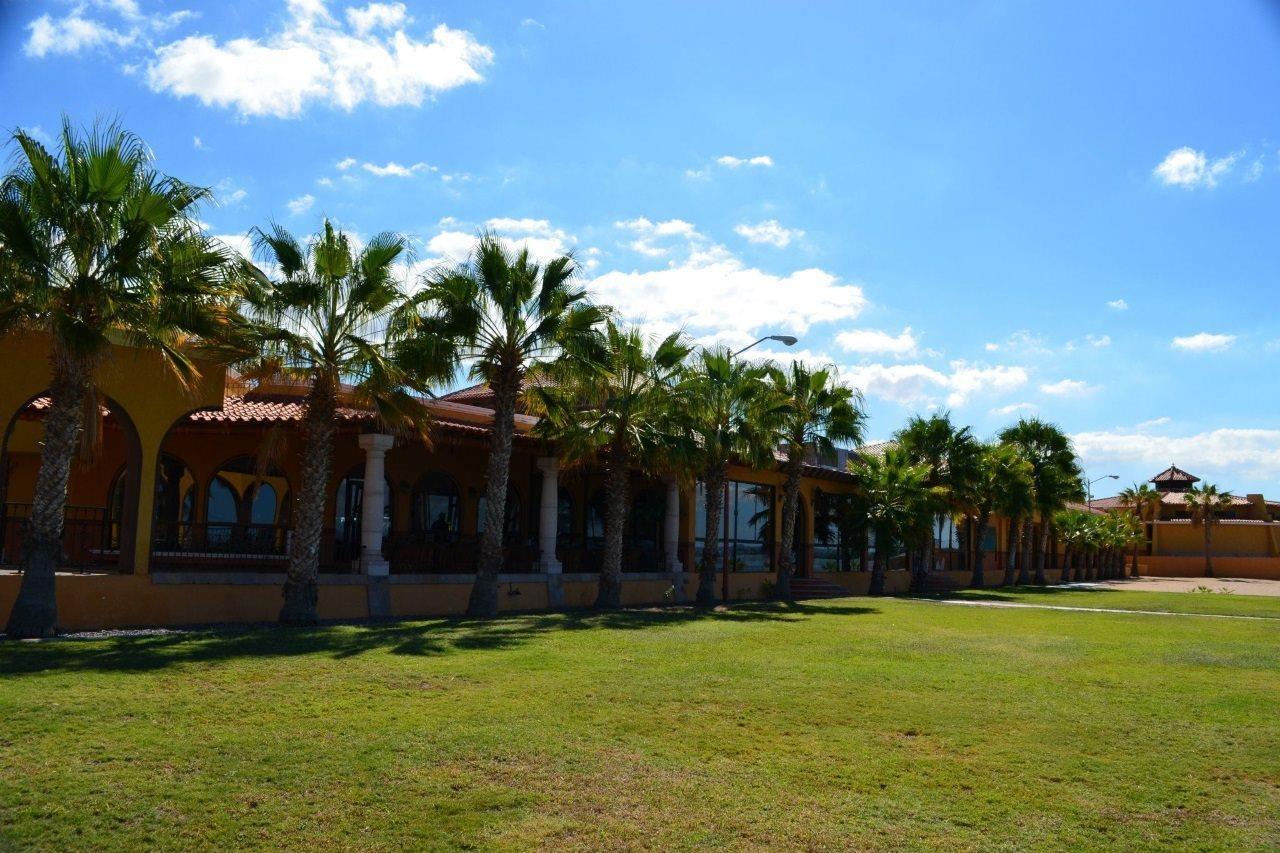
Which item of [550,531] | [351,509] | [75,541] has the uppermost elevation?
[351,509]

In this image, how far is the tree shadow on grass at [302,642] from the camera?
12188 mm

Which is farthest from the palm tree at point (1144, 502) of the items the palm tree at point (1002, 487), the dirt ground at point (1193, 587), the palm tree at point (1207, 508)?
the palm tree at point (1002, 487)

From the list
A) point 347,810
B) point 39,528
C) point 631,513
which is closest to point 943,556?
point 631,513

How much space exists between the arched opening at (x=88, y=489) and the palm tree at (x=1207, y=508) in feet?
272

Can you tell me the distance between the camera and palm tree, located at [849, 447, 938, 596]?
36.2 meters

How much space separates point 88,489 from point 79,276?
38.9 ft

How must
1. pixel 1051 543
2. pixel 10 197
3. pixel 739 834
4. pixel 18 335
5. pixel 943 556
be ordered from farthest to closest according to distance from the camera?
1. pixel 1051 543
2. pixel 943 556
3. pixel 18 335
4. pixel 10 197
5. pixel 739 834

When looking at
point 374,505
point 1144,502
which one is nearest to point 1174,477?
point 1144,502

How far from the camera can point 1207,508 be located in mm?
84312

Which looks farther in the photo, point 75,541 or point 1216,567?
point 1216,567

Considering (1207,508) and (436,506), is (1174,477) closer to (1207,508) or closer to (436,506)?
(1207,508)

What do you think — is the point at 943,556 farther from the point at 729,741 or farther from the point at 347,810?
the point at 347,810

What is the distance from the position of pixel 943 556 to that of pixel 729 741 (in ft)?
140

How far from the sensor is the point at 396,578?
22.3 metres
